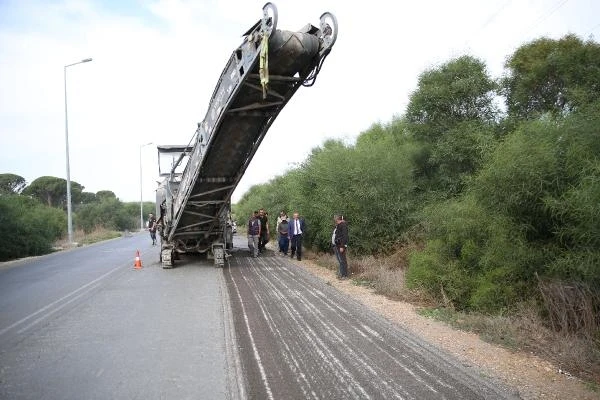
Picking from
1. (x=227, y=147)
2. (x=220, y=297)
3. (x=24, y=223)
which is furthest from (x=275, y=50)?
(x=24, y=223)

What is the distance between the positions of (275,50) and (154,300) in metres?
5.28

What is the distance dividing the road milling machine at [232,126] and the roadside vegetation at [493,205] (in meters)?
3.41

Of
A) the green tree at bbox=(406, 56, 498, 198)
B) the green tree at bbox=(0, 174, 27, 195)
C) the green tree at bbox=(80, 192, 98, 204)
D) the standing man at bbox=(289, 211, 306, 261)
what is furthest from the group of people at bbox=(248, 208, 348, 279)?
the green tree at bbox=(80, 192, 98, 204)

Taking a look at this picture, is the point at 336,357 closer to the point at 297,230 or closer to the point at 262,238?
the point at 297,230

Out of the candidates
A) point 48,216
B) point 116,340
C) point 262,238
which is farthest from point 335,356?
point 48,216

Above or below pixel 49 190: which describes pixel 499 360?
below

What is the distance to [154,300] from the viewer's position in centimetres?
861

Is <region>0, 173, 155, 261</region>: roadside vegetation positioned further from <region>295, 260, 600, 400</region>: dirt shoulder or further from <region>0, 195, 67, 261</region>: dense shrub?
<region>295, 260, 600, 400</region>: dirt shoulder

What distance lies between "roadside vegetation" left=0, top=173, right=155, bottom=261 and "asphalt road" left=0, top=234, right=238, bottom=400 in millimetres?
10317

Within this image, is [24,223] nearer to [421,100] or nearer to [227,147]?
[227,147]

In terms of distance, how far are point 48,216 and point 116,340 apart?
24189 millimetres

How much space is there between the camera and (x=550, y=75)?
1476 cm

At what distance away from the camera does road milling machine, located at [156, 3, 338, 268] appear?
26.6 feet

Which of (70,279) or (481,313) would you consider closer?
(481,313)
